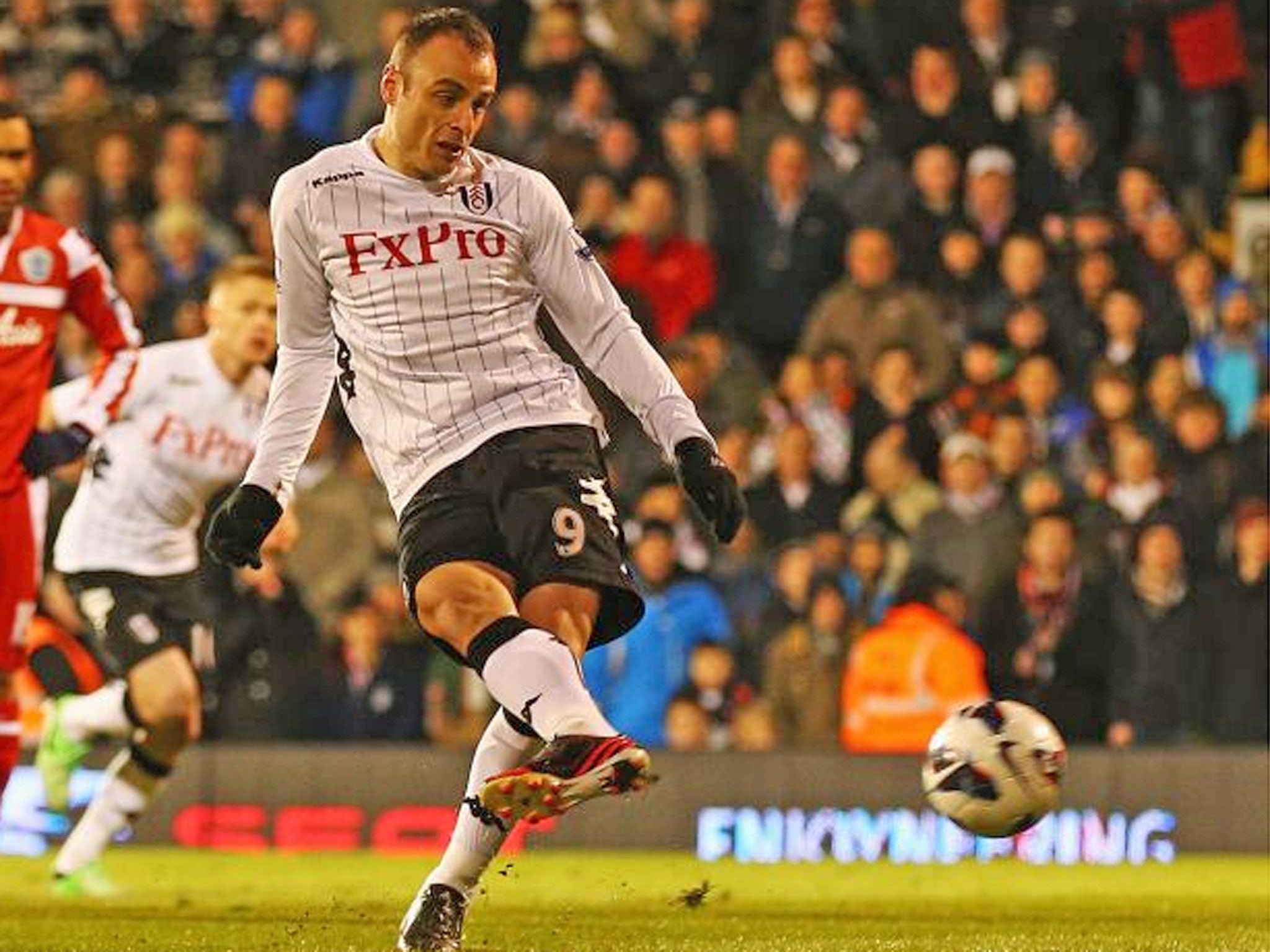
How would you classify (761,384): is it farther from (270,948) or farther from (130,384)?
(270,948)

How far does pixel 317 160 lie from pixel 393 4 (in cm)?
1163

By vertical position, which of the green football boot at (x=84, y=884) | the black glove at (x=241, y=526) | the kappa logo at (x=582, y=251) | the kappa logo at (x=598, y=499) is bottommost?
the green football boot at (x=84, y=884)

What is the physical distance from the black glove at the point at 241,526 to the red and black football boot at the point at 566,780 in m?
1.23

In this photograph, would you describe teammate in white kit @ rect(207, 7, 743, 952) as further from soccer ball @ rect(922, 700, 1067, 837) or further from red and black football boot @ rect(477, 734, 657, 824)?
soccer ball @ rect(922, 700, 1067, 837)

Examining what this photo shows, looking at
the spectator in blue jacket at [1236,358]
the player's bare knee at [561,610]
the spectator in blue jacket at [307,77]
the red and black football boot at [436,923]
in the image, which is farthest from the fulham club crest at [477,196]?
the spectator in blue jacket at [307,77]

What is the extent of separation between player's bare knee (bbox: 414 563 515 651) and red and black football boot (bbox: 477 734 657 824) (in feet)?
2.25


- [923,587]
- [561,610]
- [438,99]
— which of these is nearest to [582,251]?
[438,99]

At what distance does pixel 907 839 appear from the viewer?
555 inches

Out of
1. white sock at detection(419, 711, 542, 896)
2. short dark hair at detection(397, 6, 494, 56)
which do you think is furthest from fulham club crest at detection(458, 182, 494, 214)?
white sock at detection(419, 711, 542, 896)

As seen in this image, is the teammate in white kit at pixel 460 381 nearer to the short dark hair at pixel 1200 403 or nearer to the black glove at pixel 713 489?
the black glove at pixel 713 489

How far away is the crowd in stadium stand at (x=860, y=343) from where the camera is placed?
48.2ft

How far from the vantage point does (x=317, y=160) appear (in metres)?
7.79

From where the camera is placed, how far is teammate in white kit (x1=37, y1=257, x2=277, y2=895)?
1197 cm

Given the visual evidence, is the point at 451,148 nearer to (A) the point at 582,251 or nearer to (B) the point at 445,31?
(B) the point at 445,31
